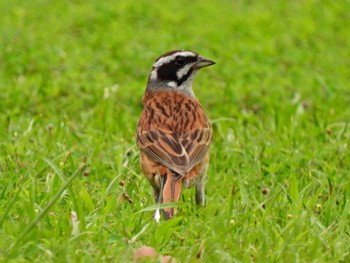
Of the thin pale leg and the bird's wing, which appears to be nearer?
the bird's wing

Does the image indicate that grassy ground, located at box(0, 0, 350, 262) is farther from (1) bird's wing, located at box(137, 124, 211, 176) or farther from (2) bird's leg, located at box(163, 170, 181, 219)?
(1) bird's wing, located at box(137, 124, 211, 176)

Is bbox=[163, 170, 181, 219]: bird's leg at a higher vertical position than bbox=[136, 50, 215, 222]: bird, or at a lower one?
lower

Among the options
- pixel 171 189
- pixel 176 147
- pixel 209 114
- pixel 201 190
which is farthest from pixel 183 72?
pixel 209 114

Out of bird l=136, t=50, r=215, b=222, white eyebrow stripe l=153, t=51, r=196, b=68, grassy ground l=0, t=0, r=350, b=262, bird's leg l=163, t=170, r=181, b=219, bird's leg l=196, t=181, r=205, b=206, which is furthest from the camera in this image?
white eyebrow stripe l=153, t=51, r=196, b=68

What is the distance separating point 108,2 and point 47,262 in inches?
368

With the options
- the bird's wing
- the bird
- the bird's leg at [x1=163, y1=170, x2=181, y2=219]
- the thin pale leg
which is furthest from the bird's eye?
the bird's leg at [x1=163, y1=170, x2=181, y2=219]

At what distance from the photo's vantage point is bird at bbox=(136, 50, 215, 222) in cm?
759

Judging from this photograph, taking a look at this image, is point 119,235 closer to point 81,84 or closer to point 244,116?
point 244,116

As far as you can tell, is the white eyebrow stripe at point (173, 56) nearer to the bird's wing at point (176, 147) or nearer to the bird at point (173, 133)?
the bird at point (173, 133)

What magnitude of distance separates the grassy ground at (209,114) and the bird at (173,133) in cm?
20

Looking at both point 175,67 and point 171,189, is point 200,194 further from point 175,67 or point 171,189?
point 175,67

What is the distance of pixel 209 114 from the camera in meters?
11.2

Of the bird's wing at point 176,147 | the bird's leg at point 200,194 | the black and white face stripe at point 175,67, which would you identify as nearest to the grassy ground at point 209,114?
the bird's leg at point 200,194

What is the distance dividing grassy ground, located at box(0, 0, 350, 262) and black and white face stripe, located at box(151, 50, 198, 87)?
0.67 m
